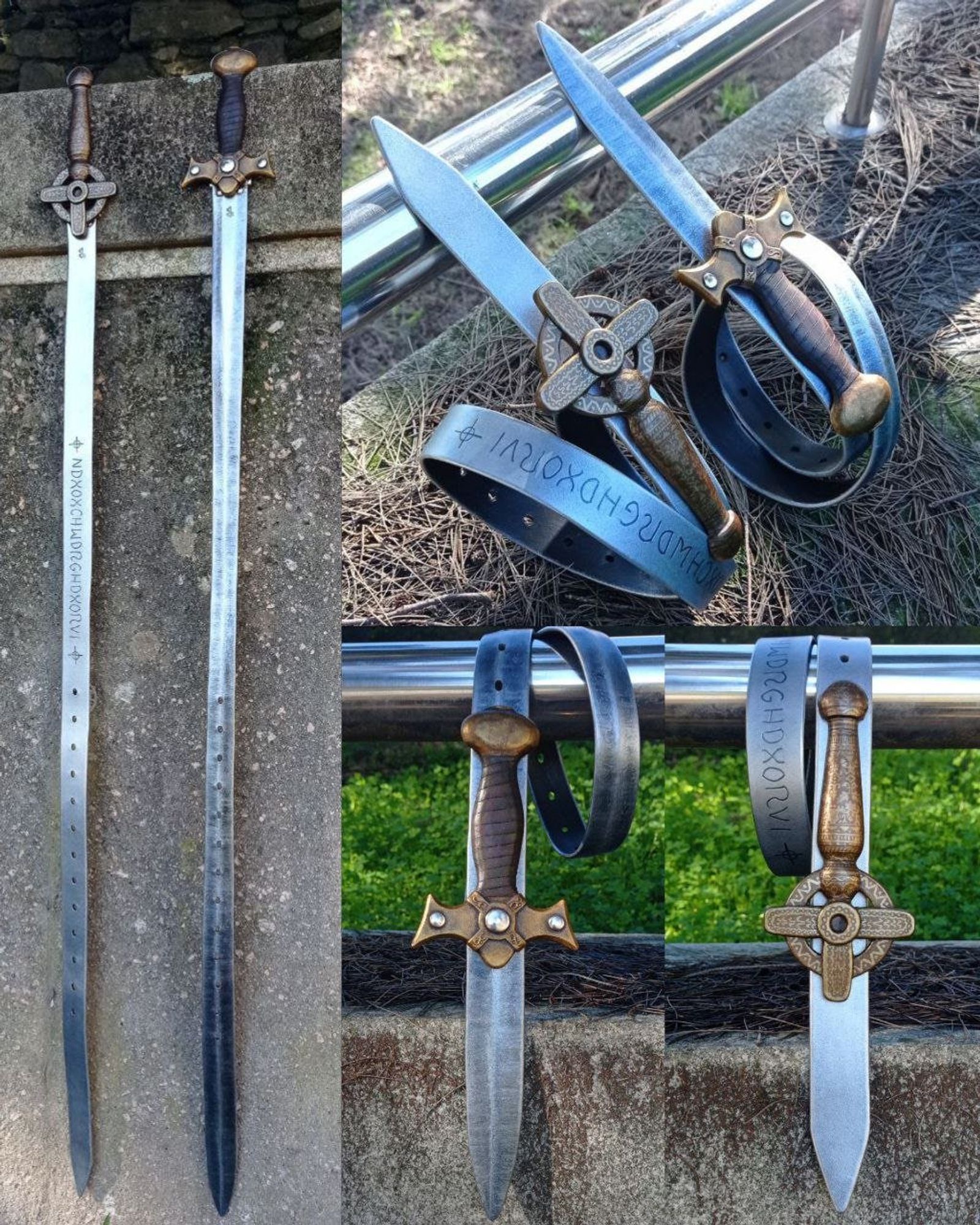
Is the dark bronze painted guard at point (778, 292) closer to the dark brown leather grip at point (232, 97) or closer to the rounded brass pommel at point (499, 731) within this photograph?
the rounded brass pommel at point (499, 731)

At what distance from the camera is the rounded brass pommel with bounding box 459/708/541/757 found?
1215 mm

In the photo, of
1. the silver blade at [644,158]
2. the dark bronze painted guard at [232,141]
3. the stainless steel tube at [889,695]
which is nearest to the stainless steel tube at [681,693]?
the stainless steel tube at [889,695]

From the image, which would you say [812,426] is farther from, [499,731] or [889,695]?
[499,731]

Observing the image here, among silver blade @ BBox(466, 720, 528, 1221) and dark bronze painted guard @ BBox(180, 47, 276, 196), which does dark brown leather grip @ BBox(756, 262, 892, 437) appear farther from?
dark bronze painted guard @ BBox(180, 47, 276, 196)

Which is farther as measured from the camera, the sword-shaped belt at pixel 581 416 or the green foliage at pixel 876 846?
the green foliage at pixel 876 846

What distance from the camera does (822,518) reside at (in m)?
1.41

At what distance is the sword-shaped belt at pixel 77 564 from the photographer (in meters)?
1.50

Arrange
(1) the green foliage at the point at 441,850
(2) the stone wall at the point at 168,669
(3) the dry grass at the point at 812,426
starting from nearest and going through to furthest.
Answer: (3) the dry grass at the point at 812,426 → (2) the stone wall at the point at 168,669 → (1) the green foliage at the point at 441,850

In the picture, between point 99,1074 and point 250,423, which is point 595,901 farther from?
point 250,423

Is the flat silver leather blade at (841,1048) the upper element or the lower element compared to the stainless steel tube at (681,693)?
lower

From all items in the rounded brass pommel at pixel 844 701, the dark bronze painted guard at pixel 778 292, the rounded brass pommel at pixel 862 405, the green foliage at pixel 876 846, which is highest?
the dark bronze painted guard at pixel 778 292

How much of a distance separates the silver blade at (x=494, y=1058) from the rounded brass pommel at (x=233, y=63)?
91 cm

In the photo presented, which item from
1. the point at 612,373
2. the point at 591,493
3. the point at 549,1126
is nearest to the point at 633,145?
the point at 612,373

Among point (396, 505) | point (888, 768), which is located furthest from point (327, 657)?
point (888, 768)
